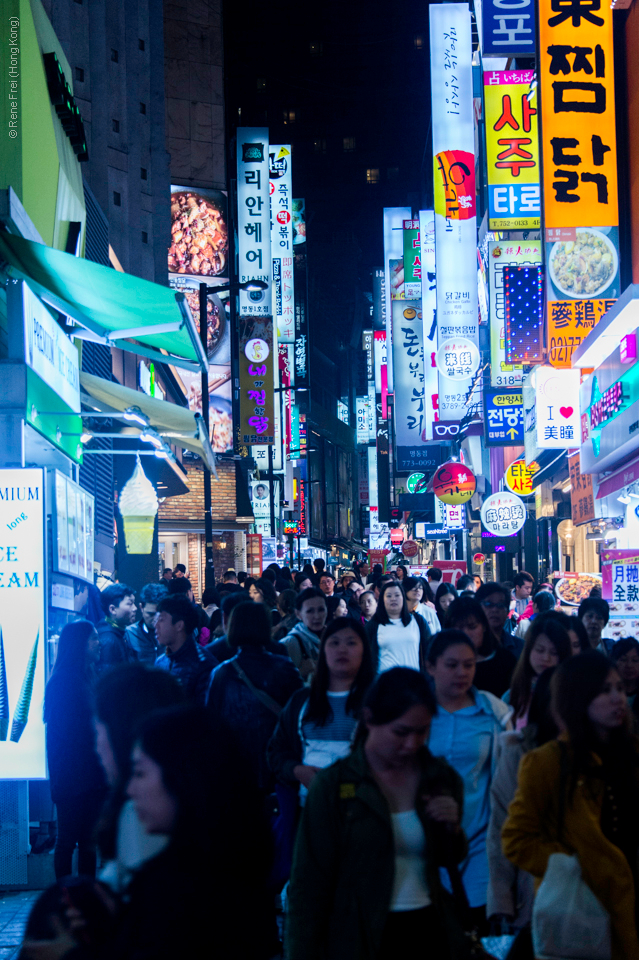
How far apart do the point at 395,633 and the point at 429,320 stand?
24.7m

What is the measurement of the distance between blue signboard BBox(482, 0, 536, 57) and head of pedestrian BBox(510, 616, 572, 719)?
1406 cm

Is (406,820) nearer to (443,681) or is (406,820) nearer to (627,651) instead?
(443,681)

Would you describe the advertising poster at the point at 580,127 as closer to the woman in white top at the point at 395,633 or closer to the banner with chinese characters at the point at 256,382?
the woman in white top at the point at 395,633

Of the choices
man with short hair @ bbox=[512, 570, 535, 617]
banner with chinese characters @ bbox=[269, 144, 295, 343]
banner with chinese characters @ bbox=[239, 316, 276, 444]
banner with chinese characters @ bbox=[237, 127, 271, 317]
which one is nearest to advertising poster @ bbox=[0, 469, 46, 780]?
man with short hair @ bbox=[512, 570, 535, 617]

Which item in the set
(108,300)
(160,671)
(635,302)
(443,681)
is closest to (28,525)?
(108,300)

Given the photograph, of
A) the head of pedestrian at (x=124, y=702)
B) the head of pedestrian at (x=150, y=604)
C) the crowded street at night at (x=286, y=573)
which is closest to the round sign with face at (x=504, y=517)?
the crowded street at night at (x=286, y=573)

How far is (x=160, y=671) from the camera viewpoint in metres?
3.29

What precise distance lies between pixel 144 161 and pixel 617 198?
16.0 metres

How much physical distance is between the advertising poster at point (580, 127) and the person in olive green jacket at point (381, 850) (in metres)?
12.4

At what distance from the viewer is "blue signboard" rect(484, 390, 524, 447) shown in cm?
2294

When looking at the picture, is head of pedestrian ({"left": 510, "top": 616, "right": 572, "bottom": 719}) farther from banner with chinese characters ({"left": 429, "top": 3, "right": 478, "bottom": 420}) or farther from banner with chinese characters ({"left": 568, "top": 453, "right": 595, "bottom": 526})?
banner with chinese characters ({"left": 429, "top": 3, "right": 478, "bottom": 420})

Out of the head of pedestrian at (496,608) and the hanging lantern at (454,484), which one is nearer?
the head of pedestrian at (496,608)

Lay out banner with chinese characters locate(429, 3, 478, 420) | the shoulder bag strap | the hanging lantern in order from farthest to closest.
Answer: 1. banner with chinese characters locate(429, 3, 478, 420)
2. the hanging lantern
3. the shoulder bag strap

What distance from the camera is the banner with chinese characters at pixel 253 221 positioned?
3469cm
